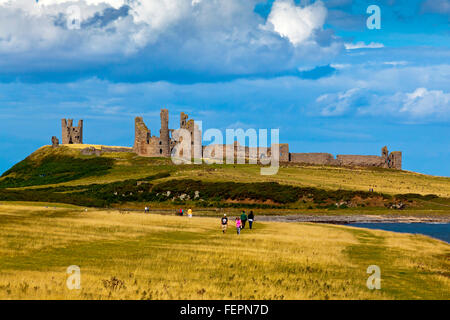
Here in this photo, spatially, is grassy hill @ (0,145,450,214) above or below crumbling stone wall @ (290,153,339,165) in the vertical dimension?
below

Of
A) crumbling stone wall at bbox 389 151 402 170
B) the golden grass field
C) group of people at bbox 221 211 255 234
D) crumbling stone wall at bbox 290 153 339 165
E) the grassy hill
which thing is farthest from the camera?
crumbling stone wall at bbox 290 153 339 165

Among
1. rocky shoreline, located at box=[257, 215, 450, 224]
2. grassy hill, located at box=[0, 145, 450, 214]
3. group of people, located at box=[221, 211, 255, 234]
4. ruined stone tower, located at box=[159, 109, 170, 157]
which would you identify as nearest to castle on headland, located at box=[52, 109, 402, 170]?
ruined stone tower, located at box=[159, 109, 170, 157]

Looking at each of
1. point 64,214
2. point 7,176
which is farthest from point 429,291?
point 7,176

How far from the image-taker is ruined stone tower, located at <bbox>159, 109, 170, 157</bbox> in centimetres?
16975

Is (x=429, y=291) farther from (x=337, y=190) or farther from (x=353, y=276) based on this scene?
(x=337, y=190)

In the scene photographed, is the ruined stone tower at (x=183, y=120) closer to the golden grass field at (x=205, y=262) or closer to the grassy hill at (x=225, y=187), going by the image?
the grassy hill at (x=225, y=187)

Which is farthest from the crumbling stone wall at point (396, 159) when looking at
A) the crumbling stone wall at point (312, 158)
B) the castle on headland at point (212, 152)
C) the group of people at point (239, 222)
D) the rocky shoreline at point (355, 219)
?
the group of people at point (239, 222)

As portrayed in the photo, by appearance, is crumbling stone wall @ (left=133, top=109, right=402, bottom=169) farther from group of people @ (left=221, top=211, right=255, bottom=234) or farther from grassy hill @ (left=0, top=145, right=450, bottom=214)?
group of people @ (left=221, top=211, right=255, bottom=234)

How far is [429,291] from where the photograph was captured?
85.2ft

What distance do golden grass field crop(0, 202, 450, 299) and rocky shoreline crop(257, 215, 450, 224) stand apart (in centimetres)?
2692

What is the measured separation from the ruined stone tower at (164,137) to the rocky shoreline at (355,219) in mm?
92111

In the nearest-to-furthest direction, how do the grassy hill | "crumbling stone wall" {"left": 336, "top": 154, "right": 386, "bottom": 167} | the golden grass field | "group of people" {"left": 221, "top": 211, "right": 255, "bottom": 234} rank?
the golden grass field
"group of people" {"left": 221, "top": 211, "right": 255, "bottom": 234}
the grassy hill
"crumbling stone wall" {"left": 336, "top": 154, "right": 386, "bottom": 167}

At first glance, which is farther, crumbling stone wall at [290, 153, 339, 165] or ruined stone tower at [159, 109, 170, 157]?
crumbling stone wall at [290, 153, 339, 165]
